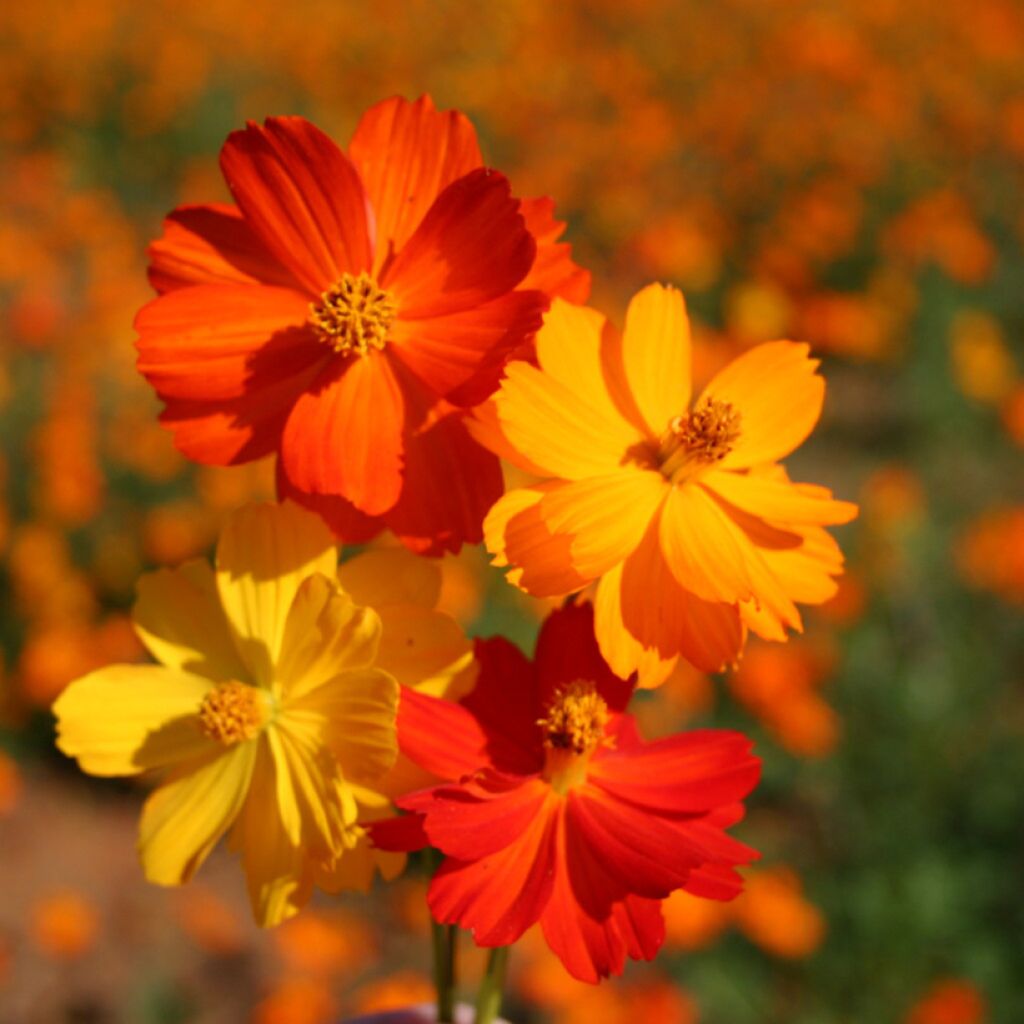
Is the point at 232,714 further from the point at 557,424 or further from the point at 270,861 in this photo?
the point at 557,424

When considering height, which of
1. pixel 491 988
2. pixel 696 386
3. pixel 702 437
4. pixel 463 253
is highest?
pixel 696 386

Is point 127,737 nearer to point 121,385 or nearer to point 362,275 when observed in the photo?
point 362,275

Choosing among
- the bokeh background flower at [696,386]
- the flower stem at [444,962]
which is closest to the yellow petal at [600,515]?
the flower stem at [444,962]

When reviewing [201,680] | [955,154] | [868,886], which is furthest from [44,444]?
[955,154]

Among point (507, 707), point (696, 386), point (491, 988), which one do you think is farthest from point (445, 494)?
point (696, 386)

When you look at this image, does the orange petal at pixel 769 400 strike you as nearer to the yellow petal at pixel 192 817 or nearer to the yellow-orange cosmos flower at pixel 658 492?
the yellow-orange cosmos flower at pixel 658 492

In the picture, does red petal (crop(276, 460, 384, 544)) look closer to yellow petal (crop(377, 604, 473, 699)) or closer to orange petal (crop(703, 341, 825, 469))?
yellow petal (crop(377, 604, 473, 699))

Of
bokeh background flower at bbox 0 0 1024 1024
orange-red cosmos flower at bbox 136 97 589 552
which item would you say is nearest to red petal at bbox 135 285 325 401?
orange-red cosmos flower at bbox 136 97 589 552
